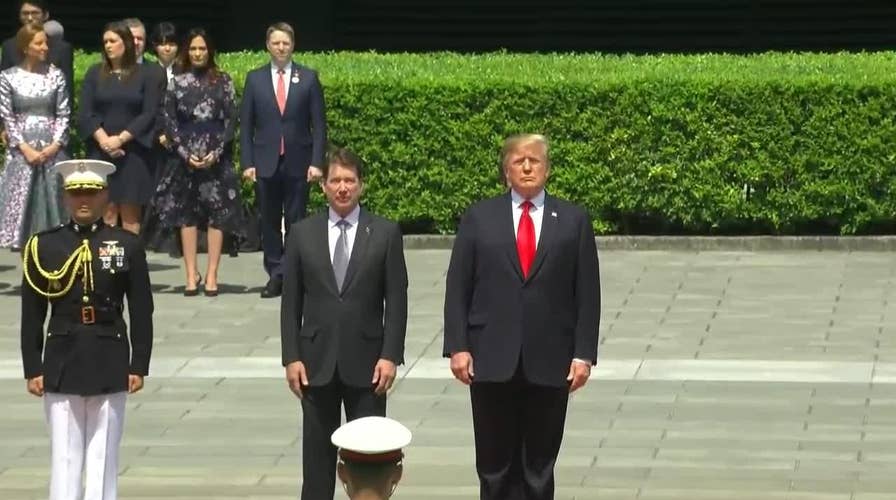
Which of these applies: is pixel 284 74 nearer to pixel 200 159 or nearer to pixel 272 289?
pixel 200 159

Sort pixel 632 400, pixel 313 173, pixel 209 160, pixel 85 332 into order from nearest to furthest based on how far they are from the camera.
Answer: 1. pixel 85 332
2. pixel 632 400
3. pixel 313 173
4. pixel 209 160

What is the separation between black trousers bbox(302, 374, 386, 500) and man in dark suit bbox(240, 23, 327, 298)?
607 centimetres

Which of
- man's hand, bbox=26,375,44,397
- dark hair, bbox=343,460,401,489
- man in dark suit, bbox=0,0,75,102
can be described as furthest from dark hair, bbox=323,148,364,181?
man in dark suit, bbox=0,0,75,102

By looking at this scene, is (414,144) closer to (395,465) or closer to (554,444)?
(554,444)

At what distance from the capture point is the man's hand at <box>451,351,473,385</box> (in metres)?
8.16

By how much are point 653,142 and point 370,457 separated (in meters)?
11.6

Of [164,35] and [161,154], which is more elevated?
[164,35]

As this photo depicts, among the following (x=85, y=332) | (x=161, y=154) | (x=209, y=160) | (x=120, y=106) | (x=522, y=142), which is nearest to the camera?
(x=522, y=142)

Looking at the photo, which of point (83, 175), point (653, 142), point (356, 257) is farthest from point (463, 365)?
point (653, 142)

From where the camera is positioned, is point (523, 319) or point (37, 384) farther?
point (37, 384)

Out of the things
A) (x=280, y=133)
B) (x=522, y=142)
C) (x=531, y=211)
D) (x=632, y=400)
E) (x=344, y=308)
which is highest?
(x=522, y=142)

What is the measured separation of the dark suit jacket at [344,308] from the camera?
8.21m

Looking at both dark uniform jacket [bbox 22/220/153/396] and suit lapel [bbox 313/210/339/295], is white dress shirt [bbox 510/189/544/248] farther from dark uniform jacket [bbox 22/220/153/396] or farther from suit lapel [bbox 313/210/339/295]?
dark uniform jacket [bbox 22/220/153/396]

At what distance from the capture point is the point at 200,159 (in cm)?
1453
